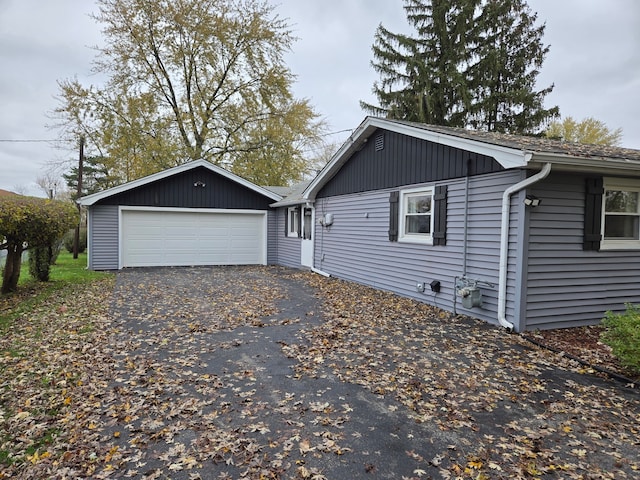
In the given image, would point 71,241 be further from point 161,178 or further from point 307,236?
point 307,236

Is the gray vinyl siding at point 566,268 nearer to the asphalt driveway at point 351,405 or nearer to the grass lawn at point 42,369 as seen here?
the asphalt driveway at point 351,405

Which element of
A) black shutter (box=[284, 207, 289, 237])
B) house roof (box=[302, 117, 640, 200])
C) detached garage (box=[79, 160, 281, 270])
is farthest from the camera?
black shutter (box=[284, 207, 289, 237])

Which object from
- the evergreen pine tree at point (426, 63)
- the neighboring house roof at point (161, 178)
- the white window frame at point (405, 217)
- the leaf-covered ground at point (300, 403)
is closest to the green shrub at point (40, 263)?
the neighboring house roof at point (161, 178)

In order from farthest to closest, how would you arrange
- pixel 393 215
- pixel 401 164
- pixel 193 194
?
pixel 193 194 < pixel 393 215 < pixel 401 164

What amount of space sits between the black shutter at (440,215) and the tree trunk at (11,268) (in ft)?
29.3

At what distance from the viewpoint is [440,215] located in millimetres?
7164

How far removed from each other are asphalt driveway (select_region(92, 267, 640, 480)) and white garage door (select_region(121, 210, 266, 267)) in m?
8.09

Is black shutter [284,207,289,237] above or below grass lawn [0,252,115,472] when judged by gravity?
above

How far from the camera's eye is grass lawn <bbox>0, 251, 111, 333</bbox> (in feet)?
22.0

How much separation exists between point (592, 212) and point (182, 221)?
12322 millimetres

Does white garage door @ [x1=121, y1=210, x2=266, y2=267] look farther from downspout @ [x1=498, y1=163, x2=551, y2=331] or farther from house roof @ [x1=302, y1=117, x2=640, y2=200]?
downspout @ [x1=498, y1=163, x2=551, y2=331]

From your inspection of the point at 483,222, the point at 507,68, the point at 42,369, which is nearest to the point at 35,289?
the point at 42,369

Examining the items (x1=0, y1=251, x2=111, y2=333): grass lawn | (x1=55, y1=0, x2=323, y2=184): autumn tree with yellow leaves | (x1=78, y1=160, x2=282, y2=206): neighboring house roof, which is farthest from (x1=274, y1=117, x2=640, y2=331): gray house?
(x1=55, y1=0, x2=323, y2=184): autumn tree with yellow leaves

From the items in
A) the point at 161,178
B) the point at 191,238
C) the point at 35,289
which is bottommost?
the point at 35,289
